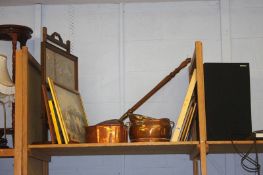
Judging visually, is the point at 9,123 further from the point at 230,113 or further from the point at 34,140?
the point at 230,113

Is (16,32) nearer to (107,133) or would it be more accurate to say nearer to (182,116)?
(107,133)

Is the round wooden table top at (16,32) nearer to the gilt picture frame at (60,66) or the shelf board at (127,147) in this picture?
the gilt picture frame at (60,66)

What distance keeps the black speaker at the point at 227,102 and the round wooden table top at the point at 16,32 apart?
40.7 inches

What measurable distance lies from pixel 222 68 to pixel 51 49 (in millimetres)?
876

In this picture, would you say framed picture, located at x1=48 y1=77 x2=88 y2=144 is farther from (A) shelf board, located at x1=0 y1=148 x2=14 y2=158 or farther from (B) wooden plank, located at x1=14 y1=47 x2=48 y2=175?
(A) shelf board, located at x1=0 y1=148 x2=14 y2=158

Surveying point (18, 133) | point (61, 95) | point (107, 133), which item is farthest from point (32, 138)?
point (107, 133)

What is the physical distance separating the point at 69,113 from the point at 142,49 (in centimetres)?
68

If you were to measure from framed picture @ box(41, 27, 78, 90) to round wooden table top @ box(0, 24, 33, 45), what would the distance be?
18 centimetres

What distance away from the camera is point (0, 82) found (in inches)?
88.0

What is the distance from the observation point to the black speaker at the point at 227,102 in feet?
6.66

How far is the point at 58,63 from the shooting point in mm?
2318

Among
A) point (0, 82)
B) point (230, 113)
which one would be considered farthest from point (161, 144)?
point (0, 82)

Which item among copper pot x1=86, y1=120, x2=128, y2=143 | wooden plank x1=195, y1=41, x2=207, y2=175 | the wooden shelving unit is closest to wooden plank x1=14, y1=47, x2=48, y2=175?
the wooden shelving unit

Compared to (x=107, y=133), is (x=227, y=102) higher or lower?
higher
